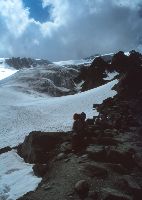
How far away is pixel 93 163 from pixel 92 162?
0.63 ft

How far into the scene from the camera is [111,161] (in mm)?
15922

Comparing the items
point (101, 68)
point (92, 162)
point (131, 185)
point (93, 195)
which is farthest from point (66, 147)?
point (101, 68)

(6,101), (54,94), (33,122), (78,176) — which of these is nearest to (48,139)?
(78,176)

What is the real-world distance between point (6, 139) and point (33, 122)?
5433 mm

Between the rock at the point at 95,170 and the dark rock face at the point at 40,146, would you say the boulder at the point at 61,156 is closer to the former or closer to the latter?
the dark rock face at the point at 40,146

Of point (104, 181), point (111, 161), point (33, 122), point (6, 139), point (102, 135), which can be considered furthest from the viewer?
point (33, 122)

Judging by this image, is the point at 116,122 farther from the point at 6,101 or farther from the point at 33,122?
the point at 6,101

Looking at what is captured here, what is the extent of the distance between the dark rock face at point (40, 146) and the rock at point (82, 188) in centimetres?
525

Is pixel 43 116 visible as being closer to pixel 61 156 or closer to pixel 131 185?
pixel 61 156

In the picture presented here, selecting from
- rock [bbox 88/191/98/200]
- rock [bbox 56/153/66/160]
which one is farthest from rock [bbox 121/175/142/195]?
rock [bbox 56/153/66/160]

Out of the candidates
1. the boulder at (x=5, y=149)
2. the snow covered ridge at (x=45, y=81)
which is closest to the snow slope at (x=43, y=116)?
the boulder at (x=5, y=149)

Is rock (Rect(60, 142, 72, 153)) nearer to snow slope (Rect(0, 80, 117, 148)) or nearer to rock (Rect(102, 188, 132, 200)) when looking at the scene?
rock (Rect(102, 188, 132, 200))

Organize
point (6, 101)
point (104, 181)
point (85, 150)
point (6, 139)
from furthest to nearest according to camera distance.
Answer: point (6, 101)
point (6, 139)
point (85, 150)
point (104, 181)

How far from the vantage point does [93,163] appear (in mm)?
15289
